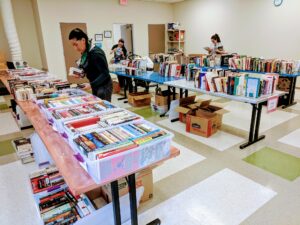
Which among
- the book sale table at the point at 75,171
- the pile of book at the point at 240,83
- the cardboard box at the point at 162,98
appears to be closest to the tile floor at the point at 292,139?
the pile of book at the point at 240,83

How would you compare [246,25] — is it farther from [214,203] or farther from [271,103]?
[214,203]

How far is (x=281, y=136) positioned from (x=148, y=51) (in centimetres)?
703

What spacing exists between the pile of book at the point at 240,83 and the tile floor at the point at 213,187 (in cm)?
73

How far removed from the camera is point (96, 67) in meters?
2.59

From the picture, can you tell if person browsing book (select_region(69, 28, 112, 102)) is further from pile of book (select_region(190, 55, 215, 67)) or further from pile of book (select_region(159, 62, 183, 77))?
pile of book (select_region(190, 55, 215, 67))

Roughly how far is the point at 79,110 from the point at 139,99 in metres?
3.16

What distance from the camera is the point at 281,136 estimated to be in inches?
132

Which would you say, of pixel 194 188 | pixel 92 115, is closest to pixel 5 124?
pixel 92 115

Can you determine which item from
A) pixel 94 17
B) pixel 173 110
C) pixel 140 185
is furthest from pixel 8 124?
pixel 94 17

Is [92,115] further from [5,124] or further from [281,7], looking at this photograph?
[281,7]

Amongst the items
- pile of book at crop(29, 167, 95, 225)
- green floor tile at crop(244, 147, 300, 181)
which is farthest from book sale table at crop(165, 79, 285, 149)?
pile of book at crop(29, 167, 95, 225)

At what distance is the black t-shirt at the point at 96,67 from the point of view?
253cm

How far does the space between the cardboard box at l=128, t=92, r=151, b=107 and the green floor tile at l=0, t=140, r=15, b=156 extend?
250cm

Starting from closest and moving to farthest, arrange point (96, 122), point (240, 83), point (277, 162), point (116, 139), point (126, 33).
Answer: point (116, 139)
point (96, 122)
point (277, 162)
point (240, 83)
point (126, 33)
